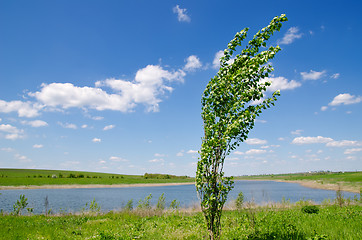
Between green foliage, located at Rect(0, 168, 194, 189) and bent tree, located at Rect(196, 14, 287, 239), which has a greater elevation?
bent tree, located at Rect(196, 14, 287, 239)

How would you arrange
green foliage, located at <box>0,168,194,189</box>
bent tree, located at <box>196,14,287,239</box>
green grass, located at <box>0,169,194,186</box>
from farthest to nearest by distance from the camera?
green grass, located at <box>0,169,194,186</box> → green foliage, located at <box>0,168,194,189</box> → bent tree, located at <box>196,14,287,239</box>

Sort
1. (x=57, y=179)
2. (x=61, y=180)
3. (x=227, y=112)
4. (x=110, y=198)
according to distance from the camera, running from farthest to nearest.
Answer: (x=57, y=179), (x=61, y=180), (x=110, y=198), (x=227, y=112)

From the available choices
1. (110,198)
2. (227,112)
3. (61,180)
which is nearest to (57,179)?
(61,180)

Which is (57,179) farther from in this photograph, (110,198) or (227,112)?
(227,112)

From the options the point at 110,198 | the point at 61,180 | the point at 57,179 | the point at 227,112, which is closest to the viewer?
the point at 227,112

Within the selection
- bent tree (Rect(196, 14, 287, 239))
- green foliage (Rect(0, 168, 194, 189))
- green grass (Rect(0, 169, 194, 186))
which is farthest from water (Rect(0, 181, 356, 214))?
green grass (Rect(0, 169, 194, 186))

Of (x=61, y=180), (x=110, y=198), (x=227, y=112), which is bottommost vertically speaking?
(x=61, y=180)

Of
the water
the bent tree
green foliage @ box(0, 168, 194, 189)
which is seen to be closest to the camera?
the bent tree

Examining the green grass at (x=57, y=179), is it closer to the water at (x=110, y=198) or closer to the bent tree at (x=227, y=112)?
the water at (x=110, y=198)

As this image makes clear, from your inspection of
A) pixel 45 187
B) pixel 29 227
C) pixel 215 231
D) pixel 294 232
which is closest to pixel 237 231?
pixel 294 232

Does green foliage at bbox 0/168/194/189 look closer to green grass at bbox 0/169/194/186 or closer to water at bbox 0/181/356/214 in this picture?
green grass at bbox 0/169/194/186

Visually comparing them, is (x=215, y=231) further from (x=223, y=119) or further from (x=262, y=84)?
(x=262, y=84)

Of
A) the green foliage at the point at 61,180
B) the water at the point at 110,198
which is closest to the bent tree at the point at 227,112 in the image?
the water at the point at 110,198

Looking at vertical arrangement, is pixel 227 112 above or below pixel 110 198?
above
